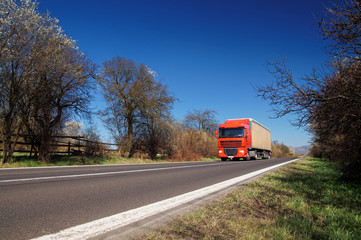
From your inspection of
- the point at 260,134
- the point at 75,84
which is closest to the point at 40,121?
the point at 75,84

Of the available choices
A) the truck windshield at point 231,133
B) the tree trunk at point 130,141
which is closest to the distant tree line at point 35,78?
the tree trunk at point 130,141

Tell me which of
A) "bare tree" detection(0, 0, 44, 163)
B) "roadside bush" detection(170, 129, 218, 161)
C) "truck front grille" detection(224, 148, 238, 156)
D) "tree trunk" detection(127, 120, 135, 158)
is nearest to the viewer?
"bare tree" detection(0, 0, 44, 163)

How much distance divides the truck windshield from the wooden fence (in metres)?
12.1

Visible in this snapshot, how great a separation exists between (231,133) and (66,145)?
15.6 m

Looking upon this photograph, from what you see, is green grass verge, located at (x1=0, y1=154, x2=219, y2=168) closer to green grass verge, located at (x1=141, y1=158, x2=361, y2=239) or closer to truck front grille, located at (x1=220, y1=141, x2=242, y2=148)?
green grass verge, located at (x1=141, y1=158, x2=361, y2=239)

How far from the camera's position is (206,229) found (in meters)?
2.97

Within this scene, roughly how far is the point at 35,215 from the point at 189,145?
24.1 m

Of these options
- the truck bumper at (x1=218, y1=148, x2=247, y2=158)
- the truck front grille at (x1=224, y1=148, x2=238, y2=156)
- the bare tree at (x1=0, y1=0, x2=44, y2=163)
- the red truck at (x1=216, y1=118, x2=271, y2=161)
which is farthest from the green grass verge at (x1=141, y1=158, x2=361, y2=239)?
the truck front grille at (x1=224, y1=148, x2=238, y2=156)

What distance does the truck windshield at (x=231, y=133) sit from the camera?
78.6 feet

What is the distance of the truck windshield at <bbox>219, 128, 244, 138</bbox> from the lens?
78.6ft

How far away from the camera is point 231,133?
2427 cm

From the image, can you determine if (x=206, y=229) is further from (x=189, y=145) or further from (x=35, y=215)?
(x=189, y=145)

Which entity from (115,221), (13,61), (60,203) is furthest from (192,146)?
(115,221)

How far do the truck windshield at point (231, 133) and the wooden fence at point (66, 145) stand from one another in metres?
12.1
